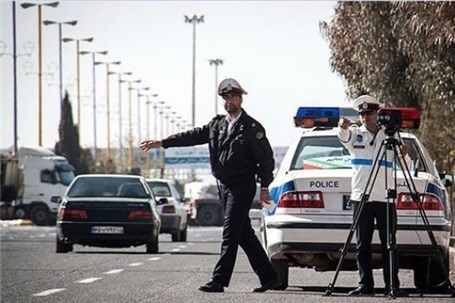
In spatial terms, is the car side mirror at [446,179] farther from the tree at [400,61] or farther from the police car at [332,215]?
the tree at [400,61]

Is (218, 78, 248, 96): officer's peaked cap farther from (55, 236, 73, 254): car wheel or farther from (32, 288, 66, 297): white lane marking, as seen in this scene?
(55, 236, 73, 254): car wheel

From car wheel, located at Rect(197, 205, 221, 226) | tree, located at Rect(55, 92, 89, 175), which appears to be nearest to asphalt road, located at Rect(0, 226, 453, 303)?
car wheel, located at Rect(197, 205, 221, 226)

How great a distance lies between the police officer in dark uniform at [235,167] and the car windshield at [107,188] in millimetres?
13292

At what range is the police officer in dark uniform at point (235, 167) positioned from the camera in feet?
46.7

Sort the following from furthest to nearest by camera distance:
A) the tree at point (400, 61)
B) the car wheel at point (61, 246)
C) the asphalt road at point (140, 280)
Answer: the car wheel at point (61, 246) → the tree at point (400, 61) → the asphalt road at point (140, 280)

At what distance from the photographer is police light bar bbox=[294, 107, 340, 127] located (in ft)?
51.8

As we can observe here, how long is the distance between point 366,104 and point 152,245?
13.9m

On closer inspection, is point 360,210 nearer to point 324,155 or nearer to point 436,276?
point 436,276

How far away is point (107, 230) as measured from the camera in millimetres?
27125

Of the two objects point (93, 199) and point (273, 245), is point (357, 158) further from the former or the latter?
point (93, 199)

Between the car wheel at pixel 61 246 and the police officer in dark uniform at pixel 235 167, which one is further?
the car wheel at pixel 61 246

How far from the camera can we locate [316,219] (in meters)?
15.4

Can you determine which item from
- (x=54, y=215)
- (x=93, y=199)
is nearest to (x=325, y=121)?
(x=93, y=199)

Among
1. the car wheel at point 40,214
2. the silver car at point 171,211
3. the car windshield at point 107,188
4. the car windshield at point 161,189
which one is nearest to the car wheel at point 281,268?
the car windshield at point 107,188
